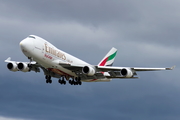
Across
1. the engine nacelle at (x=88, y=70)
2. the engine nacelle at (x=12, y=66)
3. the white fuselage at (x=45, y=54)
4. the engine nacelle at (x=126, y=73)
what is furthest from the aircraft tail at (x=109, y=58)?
the engine nacelle at (x=12, y=66)

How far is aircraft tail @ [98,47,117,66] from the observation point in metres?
86.2

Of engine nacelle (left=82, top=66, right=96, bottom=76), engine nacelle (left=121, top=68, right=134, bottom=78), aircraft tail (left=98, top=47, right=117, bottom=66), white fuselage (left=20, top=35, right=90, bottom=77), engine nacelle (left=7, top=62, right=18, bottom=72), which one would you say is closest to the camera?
white fuselage (left=20, top=35, right=90, bottom=77)

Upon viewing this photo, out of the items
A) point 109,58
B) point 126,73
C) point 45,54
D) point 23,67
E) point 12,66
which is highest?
point 109,58

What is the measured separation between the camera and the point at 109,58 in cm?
8744

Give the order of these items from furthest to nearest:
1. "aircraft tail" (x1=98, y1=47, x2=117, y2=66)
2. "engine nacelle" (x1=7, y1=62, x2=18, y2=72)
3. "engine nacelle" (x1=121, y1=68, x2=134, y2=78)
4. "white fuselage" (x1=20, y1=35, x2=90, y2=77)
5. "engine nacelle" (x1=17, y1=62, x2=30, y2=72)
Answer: "aircraft tail" (x1=98, y1=47, x2=117, y2=66)
"engine nacelle" (x1=7, y1=62, x2=18, y2=72)
"engine nacelle" (x1=17, y1=62, x2=30, y2=72)
"engine nacelle" (x1=121, y1=68, x2=134, y2=78)
"white fuselage" (x1=20, y1=35, x2=90, y2=77)

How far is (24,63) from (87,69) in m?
12.3

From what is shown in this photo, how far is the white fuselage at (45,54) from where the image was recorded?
66.0 metres

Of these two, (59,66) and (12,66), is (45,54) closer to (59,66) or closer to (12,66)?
(59,66)

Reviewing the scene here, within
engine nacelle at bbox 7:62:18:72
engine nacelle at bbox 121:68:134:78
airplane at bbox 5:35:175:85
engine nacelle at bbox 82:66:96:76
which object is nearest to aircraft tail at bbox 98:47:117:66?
airplane at bbox 5:35:175:85

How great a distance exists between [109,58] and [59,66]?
19034mm

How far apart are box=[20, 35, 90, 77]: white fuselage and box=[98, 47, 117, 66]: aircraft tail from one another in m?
13.0

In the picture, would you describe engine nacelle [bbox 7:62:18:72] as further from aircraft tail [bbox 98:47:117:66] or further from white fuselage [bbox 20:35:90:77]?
aircraft tail [bbox 98:47:117:66]

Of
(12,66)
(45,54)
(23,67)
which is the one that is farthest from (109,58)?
(45,54)

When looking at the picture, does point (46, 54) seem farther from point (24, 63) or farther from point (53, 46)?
point (24, 63)
